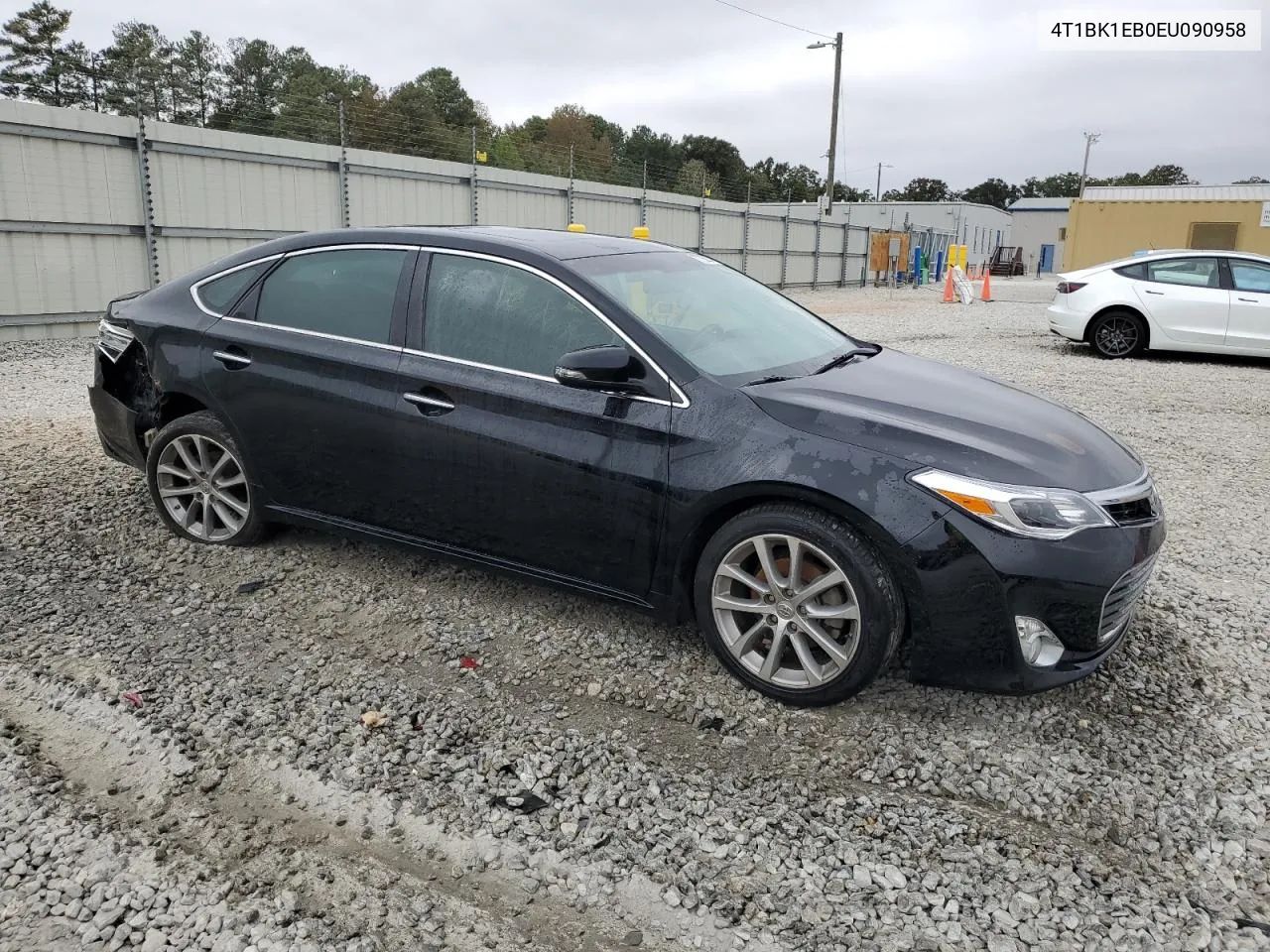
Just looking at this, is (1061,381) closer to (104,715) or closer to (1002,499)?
(1002,499)

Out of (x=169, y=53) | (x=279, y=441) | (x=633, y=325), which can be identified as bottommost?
(x=279, y=441)

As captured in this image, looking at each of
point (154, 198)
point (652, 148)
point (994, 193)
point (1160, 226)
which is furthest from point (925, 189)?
point (154, 198)

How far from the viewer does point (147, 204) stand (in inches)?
507

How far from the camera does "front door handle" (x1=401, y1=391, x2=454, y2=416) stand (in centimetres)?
384

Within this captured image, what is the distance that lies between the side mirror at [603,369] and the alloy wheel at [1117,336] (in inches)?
459

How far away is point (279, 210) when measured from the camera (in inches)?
579

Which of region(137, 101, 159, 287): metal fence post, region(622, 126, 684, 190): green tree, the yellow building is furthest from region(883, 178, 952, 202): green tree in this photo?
region(137, 101, 159, 287): metal fence post

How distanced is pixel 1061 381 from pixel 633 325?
29.4 feet

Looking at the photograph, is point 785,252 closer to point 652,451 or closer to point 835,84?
point 835,84

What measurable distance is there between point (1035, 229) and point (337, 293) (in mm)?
80055

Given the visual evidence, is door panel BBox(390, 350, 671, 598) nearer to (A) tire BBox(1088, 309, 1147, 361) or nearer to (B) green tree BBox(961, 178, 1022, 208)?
(A) tire BBox(1088, 309, 1147, 361)

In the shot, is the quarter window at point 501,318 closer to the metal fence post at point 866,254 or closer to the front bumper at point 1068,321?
the front bumper at point 1068,321

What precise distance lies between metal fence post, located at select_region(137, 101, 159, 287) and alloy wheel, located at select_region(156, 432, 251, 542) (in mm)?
9133

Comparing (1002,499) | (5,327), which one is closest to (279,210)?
(5,327)
